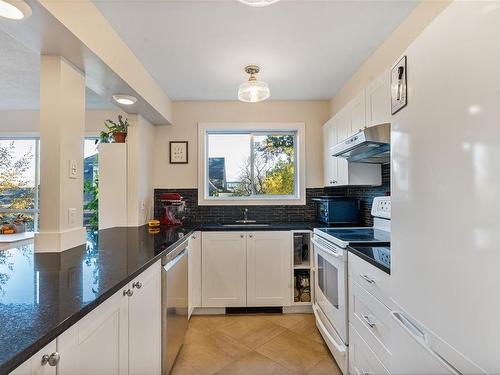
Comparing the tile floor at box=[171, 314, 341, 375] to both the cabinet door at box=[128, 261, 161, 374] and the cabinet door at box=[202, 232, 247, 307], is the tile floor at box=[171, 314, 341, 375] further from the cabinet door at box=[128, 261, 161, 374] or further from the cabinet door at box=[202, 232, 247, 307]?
the cabinet door at box=[128, 261, 161, 374]

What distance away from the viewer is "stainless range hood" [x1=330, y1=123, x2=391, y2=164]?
1.76 m

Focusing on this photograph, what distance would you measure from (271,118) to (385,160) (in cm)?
151

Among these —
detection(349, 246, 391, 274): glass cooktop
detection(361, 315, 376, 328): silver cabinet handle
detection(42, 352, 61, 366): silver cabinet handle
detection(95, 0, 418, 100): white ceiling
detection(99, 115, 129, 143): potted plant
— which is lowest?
detection(361, 315, 376, 328): silver cabinet handle

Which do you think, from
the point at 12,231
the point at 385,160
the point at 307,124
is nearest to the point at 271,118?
the point at 307,124

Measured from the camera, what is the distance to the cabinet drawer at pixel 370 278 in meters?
1.31

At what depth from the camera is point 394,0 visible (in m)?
1.61

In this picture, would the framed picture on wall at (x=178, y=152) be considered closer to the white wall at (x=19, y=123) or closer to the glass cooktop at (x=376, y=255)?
the white wall at (x=19, y=123)

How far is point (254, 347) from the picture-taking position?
2.26 m

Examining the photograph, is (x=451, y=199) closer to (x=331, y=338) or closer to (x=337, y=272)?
(x=337, y=272)

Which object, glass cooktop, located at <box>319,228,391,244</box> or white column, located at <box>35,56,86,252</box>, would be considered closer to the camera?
white column, located at <box>35,56,86,252</box>

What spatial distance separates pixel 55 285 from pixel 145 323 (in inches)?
23.3

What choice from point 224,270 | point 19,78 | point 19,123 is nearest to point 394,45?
point 224,270

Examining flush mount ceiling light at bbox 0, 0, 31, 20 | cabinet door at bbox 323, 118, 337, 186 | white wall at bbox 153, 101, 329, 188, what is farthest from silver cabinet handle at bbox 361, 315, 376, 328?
flush mount ceiling light at bbox 0, 0, 31, 20

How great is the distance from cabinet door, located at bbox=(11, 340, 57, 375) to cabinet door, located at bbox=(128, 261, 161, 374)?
55 centimetres
